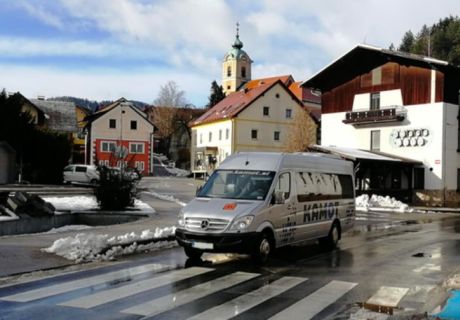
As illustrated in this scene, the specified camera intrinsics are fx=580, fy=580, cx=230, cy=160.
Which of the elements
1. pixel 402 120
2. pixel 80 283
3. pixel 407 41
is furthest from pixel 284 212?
pixel 407 41

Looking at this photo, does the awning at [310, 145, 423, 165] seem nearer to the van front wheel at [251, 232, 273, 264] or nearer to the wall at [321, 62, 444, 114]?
the wall at [321, 62, 444, 114]

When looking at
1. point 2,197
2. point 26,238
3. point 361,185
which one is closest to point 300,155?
point 26,238

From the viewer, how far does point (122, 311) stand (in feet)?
25.8

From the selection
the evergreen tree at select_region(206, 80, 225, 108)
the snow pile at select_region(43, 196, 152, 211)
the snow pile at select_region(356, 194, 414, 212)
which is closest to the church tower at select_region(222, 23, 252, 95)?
the evergreen tree at select_region(206, 80, 225, 108)

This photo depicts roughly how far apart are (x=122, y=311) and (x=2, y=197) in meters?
15.3

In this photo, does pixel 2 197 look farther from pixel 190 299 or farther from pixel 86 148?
pixel 86 148

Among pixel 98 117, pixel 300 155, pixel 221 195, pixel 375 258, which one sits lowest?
pixel 375 258

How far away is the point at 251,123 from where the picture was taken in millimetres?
72750

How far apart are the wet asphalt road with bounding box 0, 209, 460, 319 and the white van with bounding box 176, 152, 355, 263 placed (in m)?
0.56

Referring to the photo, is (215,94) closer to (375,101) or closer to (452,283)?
(375,101)

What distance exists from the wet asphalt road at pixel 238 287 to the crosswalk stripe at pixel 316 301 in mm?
14

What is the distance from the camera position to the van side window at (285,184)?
518 inches

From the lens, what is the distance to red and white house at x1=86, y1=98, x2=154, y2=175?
3098 inches

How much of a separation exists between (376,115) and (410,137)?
3.13m
